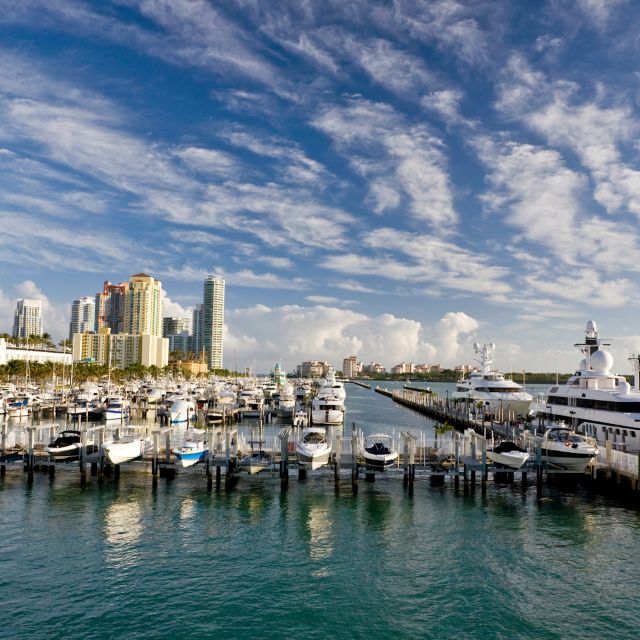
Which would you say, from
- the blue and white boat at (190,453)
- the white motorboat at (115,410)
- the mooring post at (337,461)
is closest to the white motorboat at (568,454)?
the mooring post at (337,461)

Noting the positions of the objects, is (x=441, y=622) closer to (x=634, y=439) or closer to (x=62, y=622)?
(x=62, y=622)

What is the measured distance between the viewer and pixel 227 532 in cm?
3150

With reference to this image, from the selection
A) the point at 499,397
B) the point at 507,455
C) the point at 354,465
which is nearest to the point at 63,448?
the point at 354,465

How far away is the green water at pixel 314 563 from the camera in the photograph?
2114 centimetres

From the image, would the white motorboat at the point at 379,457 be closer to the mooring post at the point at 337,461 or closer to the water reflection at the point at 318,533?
the mooring post at the point at 337,461

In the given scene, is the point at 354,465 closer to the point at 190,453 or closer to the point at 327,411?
the point at 190,453

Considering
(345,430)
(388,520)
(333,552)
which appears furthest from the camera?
(345,430)

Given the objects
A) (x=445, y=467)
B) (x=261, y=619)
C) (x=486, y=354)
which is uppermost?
(x=486, y=354)

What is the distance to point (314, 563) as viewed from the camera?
88.8 feet

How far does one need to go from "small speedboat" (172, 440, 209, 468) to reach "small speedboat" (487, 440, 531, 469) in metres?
22.1

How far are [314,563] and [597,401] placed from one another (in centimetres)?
3672

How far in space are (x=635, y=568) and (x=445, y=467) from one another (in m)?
16.0

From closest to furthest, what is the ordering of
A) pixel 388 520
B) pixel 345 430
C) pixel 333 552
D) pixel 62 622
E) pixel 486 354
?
pixel 62 622
pixel 333 552
pixel 388 520
pixel 345 430
pixel 486 354

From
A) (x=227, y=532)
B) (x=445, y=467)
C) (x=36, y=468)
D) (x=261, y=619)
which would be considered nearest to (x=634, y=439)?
(x=445, y=467)
